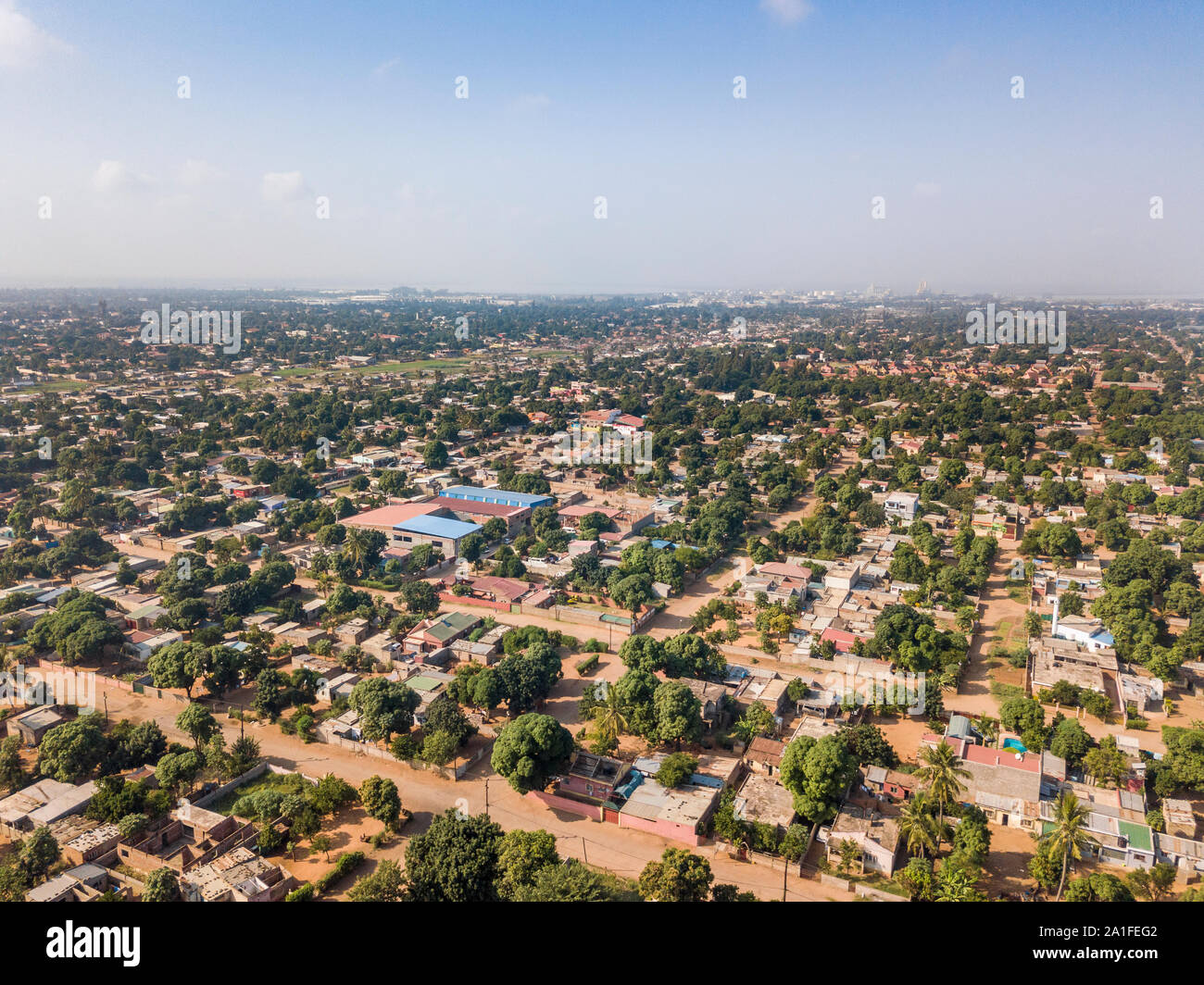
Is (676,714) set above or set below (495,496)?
below

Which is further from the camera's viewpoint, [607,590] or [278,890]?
[607,590]

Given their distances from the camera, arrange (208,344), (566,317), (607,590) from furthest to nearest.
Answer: (566,317)
(208,344)
(607,590)

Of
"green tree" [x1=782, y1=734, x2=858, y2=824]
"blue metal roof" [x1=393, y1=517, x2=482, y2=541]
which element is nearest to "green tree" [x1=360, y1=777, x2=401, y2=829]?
"green tree" [x1=782, y1=734, x2=858, y2=824]

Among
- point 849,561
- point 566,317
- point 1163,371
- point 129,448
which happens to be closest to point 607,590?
point 849,561

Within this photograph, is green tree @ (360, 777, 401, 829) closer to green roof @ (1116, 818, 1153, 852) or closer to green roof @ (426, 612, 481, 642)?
green roof @ (426, 612, 481, 642)

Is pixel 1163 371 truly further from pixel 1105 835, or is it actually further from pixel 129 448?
pixel 129 448

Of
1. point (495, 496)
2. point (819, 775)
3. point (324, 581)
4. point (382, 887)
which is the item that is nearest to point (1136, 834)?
point (819, 775)

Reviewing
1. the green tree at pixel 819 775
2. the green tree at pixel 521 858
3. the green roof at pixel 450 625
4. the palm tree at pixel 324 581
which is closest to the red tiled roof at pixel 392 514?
the palm tree at pixel 324 581

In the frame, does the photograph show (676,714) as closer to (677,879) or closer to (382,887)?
(677,879)
